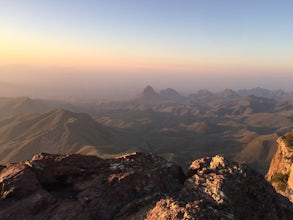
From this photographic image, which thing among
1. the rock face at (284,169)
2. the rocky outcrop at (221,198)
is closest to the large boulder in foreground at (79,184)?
the rocky outcrop at (221,198)

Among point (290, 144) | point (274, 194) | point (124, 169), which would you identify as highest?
point (124, 169)

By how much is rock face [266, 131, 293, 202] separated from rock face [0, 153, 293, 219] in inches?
1699

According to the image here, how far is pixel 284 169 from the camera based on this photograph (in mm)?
76062

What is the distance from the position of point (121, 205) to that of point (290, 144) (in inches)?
2865

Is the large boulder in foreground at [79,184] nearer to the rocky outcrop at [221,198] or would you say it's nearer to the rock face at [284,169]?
the rocky outcrop at [221,198]

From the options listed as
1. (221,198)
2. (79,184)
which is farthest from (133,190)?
(221,198)

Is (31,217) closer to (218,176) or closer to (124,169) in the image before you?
(124,169)

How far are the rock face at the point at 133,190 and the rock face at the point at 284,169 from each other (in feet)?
142

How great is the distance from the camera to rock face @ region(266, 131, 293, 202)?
65.6 metres

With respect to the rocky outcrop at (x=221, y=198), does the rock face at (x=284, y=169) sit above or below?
below

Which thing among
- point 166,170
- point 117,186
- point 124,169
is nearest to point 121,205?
point 117,186

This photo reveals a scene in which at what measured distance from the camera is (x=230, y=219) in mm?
19359

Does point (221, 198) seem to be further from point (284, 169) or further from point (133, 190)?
point (284, 169)

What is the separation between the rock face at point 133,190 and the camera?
2016cm
